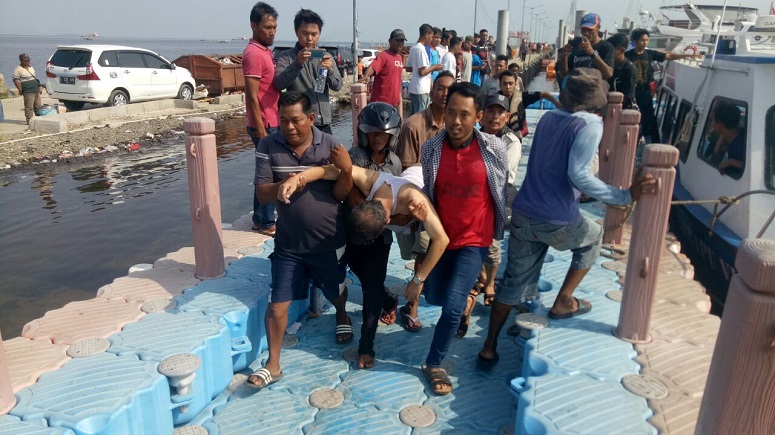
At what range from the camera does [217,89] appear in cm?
2153

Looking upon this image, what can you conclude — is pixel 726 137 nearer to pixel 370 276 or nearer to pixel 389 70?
pixel 389 70

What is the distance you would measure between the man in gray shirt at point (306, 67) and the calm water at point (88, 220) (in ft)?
11.2

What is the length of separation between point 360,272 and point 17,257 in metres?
5.62

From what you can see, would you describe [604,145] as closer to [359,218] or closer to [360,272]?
[360,272]

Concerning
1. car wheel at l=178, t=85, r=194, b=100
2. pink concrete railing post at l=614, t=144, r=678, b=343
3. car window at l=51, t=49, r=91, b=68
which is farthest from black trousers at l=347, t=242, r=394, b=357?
car wheel at l=178, t=85, r=194, b=100

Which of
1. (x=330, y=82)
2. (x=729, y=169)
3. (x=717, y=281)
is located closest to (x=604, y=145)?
(x=729, y=169)

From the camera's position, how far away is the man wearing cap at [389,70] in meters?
7.09

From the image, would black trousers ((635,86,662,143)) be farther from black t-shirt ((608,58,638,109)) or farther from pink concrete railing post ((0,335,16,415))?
pink concrete railing post ((0,335,16,415))

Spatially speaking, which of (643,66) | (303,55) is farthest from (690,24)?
(303,55)

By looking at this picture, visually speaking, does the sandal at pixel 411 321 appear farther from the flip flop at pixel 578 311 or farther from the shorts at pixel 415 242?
the flip flop at pixel 578 311

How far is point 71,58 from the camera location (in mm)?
14469

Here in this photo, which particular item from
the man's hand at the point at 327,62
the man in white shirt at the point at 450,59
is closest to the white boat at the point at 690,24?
the man in white shirt at the point at 450,59

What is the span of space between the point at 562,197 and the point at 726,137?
13.2 feet

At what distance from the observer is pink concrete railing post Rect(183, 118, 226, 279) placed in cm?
375
